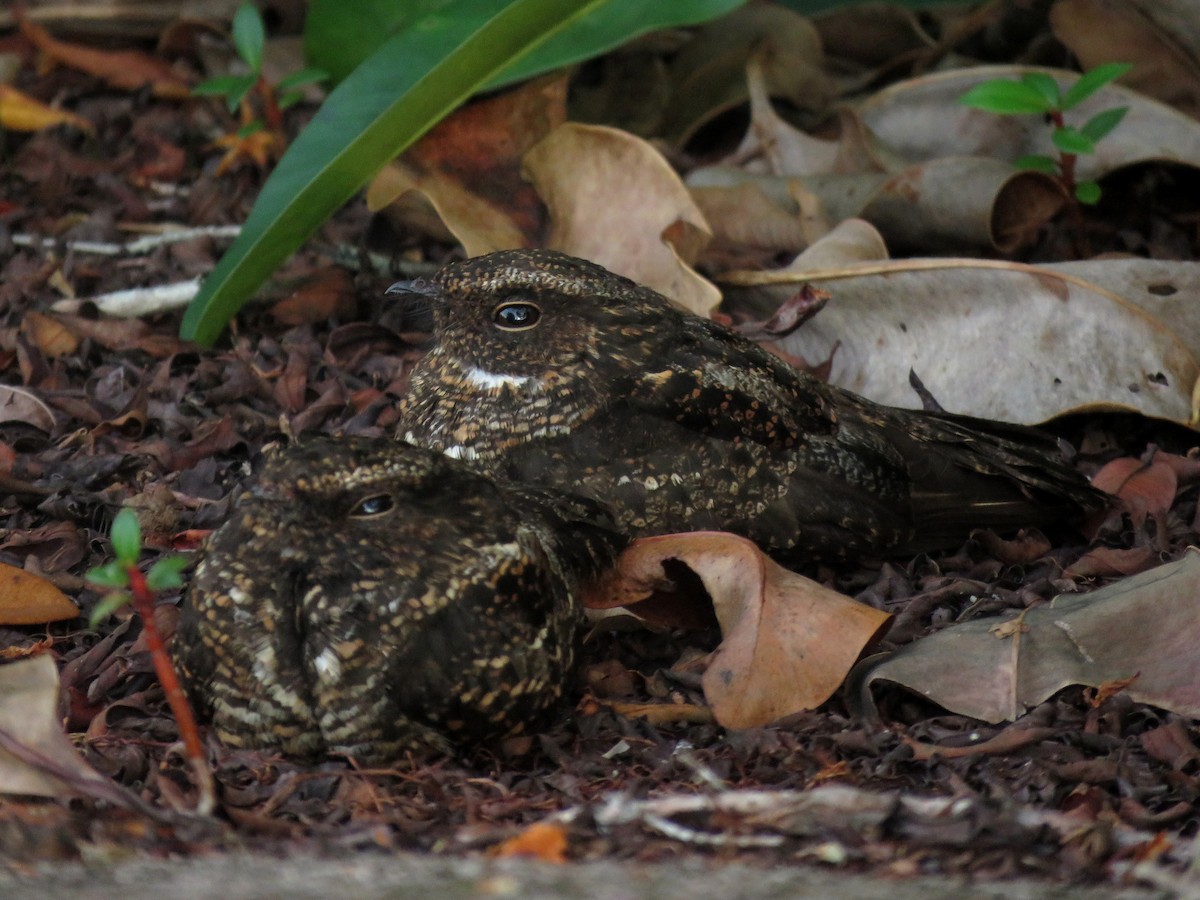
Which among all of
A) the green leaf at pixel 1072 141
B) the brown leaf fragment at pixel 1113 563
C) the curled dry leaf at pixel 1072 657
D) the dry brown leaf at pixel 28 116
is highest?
the dry brown leaf at pixel 28 116

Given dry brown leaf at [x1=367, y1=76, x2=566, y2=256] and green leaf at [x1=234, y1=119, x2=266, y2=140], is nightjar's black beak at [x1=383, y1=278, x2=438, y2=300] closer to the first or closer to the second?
dry brown leaf at [x1=367, y1=76, x2=566, y2=256]

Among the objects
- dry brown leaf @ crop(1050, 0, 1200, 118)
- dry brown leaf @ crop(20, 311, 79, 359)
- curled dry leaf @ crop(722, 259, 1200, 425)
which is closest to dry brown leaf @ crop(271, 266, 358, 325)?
dry brown leaf @ crop(20, 311, 79, 359)

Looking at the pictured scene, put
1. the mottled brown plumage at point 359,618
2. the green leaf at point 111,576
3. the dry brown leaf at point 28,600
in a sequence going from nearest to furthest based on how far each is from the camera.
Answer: the green leaf at point 111,576, the mottled brown plumage at point 359,618, the dry brown leaf at point 28,600

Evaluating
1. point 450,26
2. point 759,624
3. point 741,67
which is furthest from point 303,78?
point 759,624

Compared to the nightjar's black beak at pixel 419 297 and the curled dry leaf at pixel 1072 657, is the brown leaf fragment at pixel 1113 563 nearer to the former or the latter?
the curled dry leaf at pixel 1072 657

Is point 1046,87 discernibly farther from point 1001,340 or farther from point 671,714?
point 671,714

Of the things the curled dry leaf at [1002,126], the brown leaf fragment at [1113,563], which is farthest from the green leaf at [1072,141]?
the brown leaf fragment at [1113,563]
